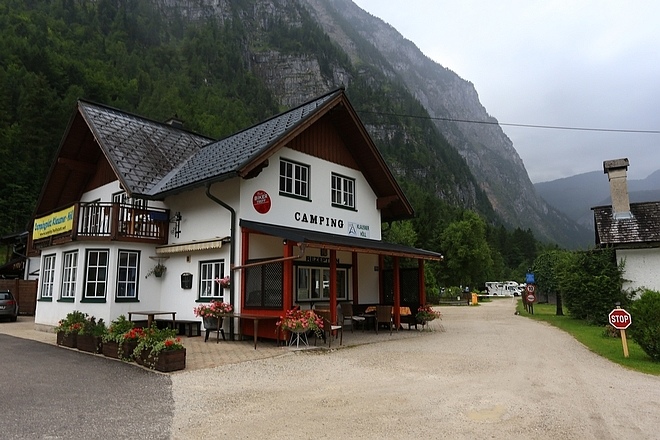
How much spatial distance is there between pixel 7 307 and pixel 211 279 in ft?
37.4

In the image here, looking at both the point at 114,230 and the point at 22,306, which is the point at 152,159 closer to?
the point at 114,230

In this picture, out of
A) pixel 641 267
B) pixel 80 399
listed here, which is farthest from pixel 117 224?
pixel 641 267

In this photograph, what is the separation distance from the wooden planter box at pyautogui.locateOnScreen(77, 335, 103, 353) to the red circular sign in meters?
5.33

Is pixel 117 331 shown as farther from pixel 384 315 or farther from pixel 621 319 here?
pixel 621 319

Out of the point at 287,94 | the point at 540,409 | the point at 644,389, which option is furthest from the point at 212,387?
the point at 287,94

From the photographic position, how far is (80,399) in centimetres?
683

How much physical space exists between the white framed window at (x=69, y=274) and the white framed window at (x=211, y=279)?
4223 mm

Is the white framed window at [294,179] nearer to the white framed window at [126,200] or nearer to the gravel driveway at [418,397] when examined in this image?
the white framed window at [126,200]

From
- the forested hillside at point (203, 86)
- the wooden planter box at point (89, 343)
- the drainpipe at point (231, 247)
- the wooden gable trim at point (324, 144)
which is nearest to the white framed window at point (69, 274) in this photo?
the wooden planter box at point (89, 343)

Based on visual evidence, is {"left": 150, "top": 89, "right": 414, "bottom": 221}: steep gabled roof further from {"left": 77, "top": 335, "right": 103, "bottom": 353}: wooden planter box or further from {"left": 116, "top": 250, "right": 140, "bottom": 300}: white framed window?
{"left": 77, "top": 335, "right": 103, "bottom": 353}: wooden planter box

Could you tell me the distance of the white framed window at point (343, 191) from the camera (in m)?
16.9

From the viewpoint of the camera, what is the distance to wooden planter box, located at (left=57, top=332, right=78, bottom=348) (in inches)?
461

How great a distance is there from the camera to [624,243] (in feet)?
60.3

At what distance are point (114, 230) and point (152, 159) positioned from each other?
357cm
